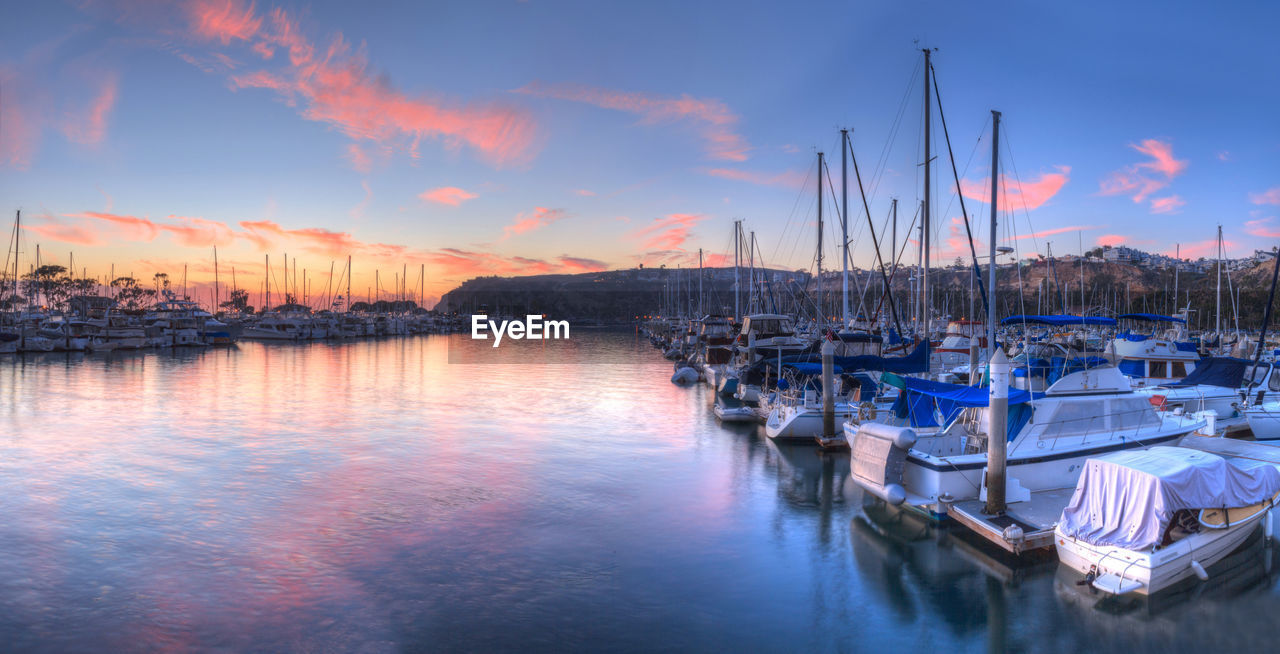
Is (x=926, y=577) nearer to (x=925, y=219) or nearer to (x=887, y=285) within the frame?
(x=925, y=219)

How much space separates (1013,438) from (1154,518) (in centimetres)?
442

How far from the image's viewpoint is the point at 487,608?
11906mm

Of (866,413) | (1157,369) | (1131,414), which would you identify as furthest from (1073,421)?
(1157,369)

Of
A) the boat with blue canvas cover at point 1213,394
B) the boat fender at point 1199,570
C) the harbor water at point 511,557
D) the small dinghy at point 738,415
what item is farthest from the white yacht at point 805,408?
the boat fender at point 1199,570

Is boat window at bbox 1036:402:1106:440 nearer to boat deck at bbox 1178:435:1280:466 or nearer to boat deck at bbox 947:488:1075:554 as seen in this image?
boat deck at bbox 947:488:1075:554

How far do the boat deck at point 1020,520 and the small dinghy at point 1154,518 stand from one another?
1.88ft

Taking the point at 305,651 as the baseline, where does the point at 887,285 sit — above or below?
above

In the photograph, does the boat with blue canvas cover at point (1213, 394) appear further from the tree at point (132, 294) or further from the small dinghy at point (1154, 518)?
the tree at point (132, 294)

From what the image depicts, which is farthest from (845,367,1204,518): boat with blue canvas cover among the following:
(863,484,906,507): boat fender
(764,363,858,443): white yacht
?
(764,363,858,443): white yacht

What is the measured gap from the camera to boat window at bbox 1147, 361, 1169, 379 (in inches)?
1343

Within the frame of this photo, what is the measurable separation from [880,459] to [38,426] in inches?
1329

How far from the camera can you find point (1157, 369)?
3441 cm

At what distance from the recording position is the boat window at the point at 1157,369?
112 feet

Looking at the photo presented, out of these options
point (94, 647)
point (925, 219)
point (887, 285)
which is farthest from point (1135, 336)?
point (94, 647)
